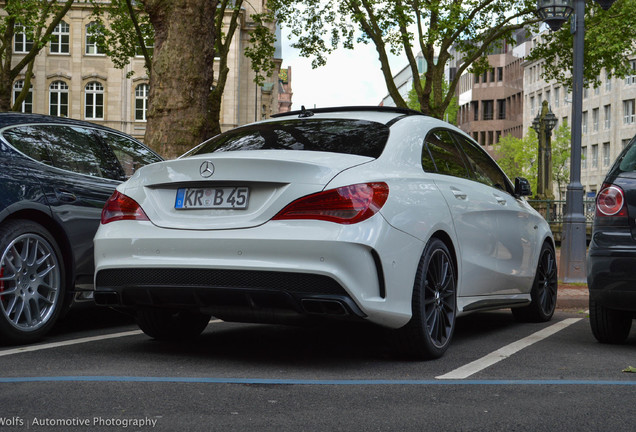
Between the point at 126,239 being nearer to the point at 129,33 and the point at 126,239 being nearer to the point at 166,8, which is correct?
the point at 166,8

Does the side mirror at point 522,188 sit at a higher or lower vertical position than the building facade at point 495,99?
lower

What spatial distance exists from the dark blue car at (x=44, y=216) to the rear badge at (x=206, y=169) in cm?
143

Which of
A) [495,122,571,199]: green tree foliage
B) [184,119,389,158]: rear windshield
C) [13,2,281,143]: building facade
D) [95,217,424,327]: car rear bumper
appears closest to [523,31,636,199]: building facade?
[495,122,571,199]: green tree foliage

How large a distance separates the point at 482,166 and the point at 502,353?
5.50 feet

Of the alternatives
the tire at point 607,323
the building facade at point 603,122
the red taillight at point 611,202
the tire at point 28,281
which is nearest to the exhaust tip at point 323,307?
the tire at point 28,281

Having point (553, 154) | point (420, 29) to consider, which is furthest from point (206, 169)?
point (553, 154)

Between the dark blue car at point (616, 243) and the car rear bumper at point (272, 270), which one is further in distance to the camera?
the dark blue car at point (616, 243)

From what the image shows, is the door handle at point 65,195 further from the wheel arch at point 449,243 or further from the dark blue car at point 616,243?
the dark blue car at point 616,243

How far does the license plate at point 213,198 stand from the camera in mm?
5449

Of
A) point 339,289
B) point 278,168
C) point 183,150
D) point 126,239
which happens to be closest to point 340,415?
point 339,289

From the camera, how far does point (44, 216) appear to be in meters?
6.66

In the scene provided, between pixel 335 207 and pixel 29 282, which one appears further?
pixel 29 282

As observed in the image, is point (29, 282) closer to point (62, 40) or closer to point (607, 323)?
point (607, 323)

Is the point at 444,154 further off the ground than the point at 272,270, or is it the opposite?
the point at 444,154
